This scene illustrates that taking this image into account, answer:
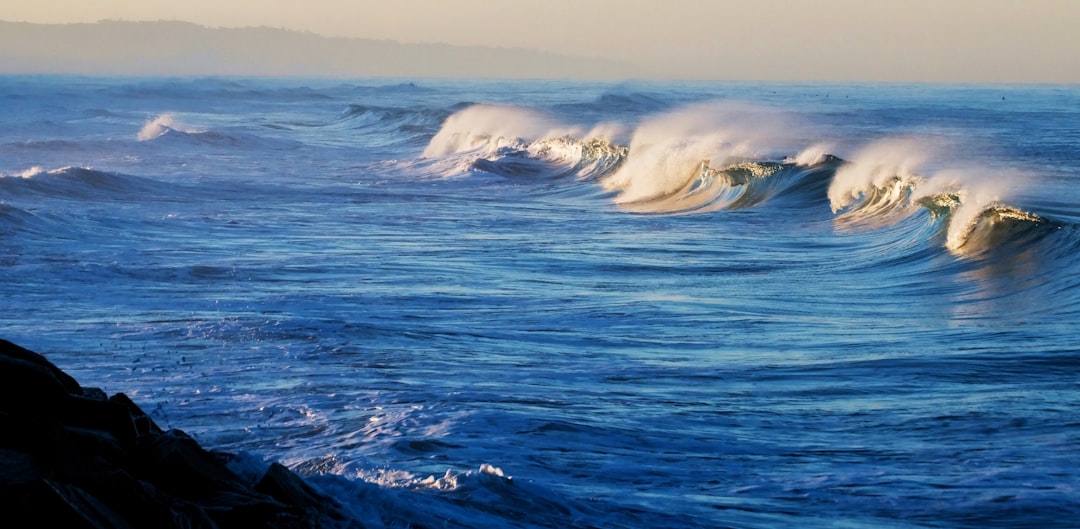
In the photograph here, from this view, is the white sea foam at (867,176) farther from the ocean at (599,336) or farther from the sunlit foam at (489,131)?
the sunlit foam at (489,131)

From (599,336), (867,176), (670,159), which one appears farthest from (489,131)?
(599,336)

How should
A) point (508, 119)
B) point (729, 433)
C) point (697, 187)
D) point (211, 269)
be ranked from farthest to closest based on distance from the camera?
point (508, 119) → point (697, 187) → point (211, 269) → point (729, 433)

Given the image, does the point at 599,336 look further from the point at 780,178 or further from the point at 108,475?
the point at 780,178

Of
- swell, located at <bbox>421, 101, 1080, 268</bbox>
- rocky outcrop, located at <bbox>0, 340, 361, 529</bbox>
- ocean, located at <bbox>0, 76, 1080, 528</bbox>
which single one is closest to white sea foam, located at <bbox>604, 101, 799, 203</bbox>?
swell, located at <bbox>421, 101, 1080, 268</bbox>

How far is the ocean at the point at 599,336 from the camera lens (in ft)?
19.1

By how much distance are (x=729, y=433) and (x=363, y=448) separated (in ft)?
6.38

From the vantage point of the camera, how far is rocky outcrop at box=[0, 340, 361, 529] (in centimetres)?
374

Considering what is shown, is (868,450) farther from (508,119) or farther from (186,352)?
(508,119)

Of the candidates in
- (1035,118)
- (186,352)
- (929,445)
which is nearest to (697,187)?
(186,352)

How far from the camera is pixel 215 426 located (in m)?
6.83

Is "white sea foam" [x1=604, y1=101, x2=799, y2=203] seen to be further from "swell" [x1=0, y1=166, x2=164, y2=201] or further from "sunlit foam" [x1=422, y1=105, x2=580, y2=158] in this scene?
"swell" [x1=0, y1=166, x2=164, y2=201]

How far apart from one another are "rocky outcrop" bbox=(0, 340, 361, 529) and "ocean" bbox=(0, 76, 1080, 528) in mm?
583

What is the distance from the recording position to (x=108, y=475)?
13.2 feet

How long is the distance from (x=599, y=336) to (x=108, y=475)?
5930mm
